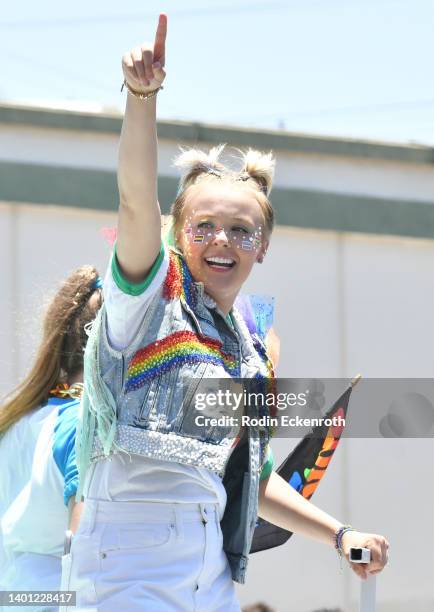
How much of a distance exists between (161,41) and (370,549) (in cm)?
118

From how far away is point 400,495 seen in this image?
21.4ft

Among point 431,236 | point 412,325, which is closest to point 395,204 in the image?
point 431,236

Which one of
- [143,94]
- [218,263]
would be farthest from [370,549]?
[143,94]

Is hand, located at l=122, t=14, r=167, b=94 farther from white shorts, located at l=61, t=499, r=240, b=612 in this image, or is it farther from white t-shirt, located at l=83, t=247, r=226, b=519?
white shorts, located at l=61, t=499, r=240, b=612

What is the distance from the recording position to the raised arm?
1.98m

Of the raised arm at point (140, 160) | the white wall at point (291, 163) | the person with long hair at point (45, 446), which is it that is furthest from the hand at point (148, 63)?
the white wall at point (291, 163)

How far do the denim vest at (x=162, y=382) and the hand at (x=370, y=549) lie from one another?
0.37 meters

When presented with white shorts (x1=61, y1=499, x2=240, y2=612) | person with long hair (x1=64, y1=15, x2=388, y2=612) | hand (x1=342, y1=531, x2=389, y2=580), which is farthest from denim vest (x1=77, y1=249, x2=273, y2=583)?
hand (x1=342, y1=531, x2=389, y2=580)

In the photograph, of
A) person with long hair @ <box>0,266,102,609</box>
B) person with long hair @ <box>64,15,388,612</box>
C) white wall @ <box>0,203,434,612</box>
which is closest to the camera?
person with long hair @ <box>64,15,388,612</box>

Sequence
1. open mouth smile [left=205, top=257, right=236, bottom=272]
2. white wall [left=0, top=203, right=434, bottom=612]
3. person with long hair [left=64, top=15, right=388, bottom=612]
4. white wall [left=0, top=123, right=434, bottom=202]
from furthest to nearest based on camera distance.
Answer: white wall [left=0, top=203, right=434, bottom=612] < white wall [left=0, top=123, right=434, bottom=202] < open mouth smile [left=205, top=257, right=236, bottom=272] < person with long hair [left=64, top=15, right=388, bottom=612]

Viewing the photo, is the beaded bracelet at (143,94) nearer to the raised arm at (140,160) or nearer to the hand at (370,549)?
the raised arm at (140,160)

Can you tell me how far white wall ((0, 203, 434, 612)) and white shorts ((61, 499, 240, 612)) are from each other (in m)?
3.94

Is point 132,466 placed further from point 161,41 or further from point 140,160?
point 161,41

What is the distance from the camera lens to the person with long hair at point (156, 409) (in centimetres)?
208
